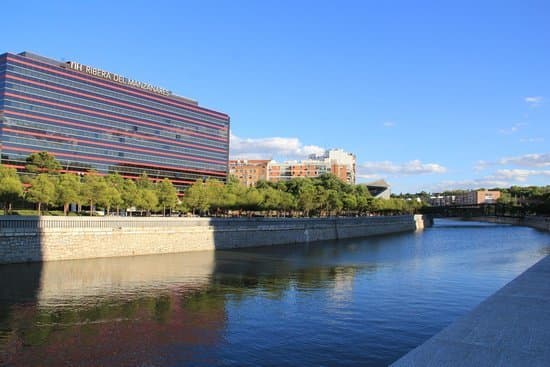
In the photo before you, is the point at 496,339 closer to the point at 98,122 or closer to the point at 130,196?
the point at 130,196

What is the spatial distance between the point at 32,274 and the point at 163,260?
18174mm

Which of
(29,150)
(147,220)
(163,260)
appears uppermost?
(29,150)

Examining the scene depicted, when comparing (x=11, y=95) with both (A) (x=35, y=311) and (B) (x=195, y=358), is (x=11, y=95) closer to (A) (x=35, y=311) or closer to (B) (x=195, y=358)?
(A) (x=35, y=311)

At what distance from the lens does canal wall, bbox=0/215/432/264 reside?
5350 cm

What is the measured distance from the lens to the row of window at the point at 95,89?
138375 mm

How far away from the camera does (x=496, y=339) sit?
16.4 meters

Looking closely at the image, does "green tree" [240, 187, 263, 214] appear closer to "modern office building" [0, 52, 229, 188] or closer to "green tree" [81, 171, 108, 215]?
"green tree" [81, 171, 108, 215]

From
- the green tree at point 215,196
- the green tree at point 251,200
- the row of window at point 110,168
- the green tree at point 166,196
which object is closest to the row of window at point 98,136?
the row of window at point 110,168

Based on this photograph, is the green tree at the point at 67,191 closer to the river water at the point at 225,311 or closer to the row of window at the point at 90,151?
the river water at the point at 225,311

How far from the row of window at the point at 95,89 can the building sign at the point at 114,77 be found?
3.84m

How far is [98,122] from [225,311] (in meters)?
139

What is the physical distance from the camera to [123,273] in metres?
50.1

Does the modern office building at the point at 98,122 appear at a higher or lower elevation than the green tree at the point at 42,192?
higher

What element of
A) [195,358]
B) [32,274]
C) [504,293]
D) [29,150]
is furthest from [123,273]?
[29,150]
